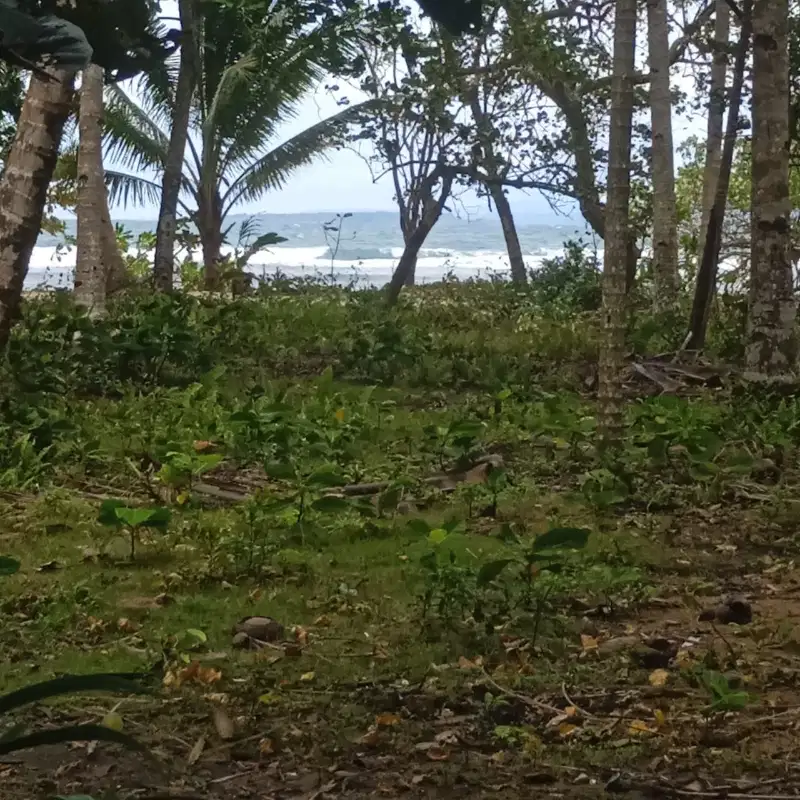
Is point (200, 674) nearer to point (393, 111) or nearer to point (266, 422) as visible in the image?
point (266, 422)

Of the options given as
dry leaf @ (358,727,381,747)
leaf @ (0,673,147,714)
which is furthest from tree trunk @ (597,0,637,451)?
leaf @ (0,673,147,714)

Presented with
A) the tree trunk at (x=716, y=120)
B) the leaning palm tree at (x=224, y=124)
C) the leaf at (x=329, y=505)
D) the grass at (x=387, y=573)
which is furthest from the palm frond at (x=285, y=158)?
the leaf at (x=329, y=505)

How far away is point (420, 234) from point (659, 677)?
11.0 meters

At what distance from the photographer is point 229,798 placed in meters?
2.32

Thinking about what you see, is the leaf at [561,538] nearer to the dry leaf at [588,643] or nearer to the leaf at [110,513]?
the dry leaf at [588,643]

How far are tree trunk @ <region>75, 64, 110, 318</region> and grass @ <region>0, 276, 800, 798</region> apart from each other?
2.15m

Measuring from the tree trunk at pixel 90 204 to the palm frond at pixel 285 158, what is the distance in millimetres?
6087

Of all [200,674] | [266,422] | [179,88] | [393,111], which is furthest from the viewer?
[393,111]

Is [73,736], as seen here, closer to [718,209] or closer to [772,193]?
[772,193]

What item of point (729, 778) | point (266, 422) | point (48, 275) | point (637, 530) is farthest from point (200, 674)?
point (48, 275)

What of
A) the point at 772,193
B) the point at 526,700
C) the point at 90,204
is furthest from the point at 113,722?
the point at 90,204

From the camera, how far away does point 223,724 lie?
2.65 m

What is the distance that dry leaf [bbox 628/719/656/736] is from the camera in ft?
8.51

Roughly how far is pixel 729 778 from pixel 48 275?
12384 millimetres
